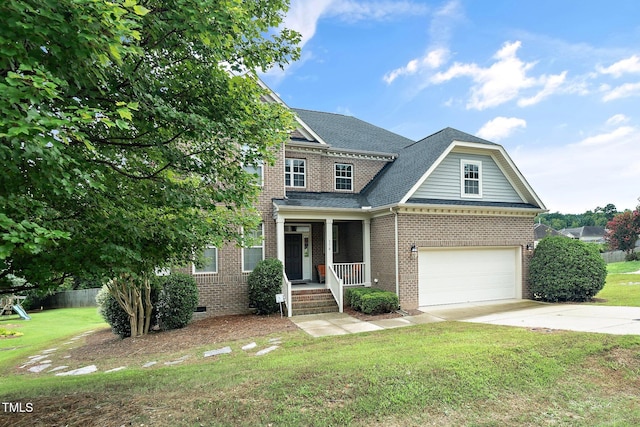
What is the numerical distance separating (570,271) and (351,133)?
36.8 ft

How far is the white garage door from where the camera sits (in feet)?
41.7

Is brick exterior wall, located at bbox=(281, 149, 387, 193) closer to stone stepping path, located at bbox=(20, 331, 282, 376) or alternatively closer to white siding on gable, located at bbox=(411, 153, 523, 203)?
white siding on gable, located at bbox=(411, 153, 523, 203)

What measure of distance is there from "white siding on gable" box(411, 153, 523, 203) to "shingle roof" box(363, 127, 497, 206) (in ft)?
1.65

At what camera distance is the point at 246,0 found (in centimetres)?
484

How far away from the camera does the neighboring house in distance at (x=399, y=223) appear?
12.4 m

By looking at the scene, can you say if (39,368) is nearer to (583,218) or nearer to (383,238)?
(383,238)

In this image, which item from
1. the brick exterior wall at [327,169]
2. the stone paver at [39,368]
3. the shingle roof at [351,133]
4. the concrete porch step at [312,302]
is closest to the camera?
the stone paver at [39,368]

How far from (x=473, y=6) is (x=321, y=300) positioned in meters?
12.2

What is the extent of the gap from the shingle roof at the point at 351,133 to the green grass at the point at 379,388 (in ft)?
35.5

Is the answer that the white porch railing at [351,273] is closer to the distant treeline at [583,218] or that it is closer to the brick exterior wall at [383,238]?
the brick exterior wall at [383,238]

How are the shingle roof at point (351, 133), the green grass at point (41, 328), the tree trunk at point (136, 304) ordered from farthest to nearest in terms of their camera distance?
the shingle roof at point (351, 133) < the green grass at point (41, 328) < the tree trunk at point (136, 304)

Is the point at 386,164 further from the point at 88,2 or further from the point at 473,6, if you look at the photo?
the point at 88,2

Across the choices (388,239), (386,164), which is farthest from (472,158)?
(388,239)

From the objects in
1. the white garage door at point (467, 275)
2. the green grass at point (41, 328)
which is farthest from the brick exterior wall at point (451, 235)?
the green grass at point (41, 328)
